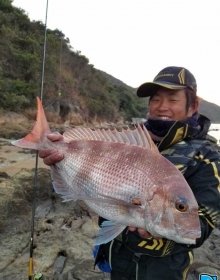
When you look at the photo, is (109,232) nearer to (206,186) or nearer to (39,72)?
(206,186)

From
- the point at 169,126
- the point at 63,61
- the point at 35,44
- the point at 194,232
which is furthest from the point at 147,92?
the point at 63,61

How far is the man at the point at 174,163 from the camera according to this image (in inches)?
69.8

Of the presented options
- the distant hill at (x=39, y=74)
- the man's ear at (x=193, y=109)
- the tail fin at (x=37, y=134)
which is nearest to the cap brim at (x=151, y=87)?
the man's ear at (x=193, y=109)

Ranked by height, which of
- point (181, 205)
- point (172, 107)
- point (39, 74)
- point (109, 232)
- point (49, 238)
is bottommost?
point (49, 238)

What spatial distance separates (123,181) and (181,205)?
13.9 inches

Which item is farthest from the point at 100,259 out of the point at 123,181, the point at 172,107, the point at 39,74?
the point at 39,74

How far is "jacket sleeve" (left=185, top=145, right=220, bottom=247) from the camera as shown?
175 cm

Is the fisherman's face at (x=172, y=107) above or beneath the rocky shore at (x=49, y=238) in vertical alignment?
above

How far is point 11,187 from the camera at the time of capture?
5.72 meters

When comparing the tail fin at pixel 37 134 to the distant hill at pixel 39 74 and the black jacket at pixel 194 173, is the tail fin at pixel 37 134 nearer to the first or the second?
the black jacket at pixel 194 173

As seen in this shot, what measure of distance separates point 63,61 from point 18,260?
29879 mm

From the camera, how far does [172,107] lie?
2148mm

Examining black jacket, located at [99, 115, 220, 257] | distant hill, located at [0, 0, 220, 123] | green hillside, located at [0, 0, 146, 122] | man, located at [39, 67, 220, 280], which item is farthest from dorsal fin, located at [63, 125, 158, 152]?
green hillside, located at [0, 0, 146, 122]

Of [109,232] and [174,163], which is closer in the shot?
[109,232]
